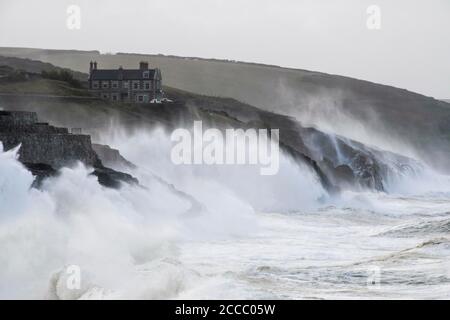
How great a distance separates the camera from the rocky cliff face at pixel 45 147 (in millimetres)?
30781

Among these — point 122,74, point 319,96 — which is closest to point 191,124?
point 122,74

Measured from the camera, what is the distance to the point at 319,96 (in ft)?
407

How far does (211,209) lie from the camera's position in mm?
39281

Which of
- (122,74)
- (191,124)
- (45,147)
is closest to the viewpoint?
(45,147)

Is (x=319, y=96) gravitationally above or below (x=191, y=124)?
above

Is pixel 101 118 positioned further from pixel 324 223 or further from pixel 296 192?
pixel 324 223

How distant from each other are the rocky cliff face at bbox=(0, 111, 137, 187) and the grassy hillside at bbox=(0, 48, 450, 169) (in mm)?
65270

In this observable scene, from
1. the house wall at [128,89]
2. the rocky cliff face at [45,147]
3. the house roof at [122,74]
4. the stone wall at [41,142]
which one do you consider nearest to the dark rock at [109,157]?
the rocky cliff face at [45,147]

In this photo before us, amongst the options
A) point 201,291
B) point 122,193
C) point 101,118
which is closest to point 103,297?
point 201,291

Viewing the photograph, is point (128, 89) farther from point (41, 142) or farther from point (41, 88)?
point (41, 142)

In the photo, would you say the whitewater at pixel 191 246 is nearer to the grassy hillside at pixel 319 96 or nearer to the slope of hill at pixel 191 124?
the slope of hill at pixel 191 124

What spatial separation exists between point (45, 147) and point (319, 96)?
307 feet

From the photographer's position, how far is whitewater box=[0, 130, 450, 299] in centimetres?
2102
